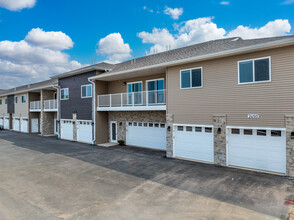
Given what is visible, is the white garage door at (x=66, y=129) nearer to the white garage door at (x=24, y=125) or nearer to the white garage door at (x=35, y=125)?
the white garage door at (x=35, y=125)

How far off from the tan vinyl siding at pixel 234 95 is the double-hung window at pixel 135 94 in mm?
2632

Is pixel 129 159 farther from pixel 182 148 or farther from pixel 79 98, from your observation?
pixel 79 98

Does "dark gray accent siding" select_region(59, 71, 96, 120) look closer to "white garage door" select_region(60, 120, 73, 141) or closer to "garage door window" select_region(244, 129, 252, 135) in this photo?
"white garage door" select_region(60, 120, 73, 141)

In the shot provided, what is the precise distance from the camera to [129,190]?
6.98 metres

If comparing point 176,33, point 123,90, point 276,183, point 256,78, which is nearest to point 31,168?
point 123,90

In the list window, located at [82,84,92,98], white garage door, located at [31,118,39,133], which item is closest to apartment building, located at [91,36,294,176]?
window, located at [82,84,92,98]

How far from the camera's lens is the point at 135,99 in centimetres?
1391

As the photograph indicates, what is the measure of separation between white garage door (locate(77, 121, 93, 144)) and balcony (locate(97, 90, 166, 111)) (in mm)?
2262

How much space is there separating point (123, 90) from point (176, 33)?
24.3 feet

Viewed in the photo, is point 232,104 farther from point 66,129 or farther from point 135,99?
point 66,129

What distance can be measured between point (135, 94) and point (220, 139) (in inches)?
269

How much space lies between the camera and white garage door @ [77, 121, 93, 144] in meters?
17.3

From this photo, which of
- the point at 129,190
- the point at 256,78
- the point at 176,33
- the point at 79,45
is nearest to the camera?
the point at 129,190

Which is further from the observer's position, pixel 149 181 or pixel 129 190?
pixel 149 181
